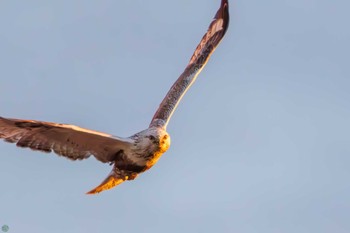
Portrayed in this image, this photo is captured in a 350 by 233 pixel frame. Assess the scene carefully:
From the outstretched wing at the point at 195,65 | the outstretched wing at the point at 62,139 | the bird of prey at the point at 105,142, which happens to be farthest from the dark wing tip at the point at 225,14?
the outstretched wing at the point at 62,139

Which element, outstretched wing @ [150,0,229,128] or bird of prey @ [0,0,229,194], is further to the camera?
outstretched wing @ [150,0,229,128]

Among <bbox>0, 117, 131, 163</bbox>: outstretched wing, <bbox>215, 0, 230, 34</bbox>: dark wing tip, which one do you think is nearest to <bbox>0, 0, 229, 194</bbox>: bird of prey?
<bbox>0, 117, 131, 163</bbox>: outstretched wing

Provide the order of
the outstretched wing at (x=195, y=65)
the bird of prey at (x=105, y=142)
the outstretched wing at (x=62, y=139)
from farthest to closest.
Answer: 1. the outstretched wing at (x=195, y=65)
2. the bird of prey at (x=105, y=142)
3. the outstretched wing at (x=62, y=139)

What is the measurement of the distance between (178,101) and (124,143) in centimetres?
278

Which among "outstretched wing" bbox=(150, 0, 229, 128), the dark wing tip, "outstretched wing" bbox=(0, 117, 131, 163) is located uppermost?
the dark wing tip

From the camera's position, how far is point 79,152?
58.1 feet

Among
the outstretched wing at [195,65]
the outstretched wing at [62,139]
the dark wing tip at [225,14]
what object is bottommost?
the outstretched wing at [62,139]

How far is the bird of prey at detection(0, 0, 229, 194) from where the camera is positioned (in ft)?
54.4

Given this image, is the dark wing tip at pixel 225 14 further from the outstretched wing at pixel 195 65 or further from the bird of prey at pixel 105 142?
the bird of prey at pixel 105 142

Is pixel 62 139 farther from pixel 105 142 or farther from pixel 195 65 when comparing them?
pixel 195 65

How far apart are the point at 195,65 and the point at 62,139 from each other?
5197 millimetres

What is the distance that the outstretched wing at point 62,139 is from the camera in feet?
54.1

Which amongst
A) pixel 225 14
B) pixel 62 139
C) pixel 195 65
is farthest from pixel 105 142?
pixel 225 14

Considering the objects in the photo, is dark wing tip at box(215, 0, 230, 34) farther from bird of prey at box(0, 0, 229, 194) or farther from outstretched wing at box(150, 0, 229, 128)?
bird of prey at box(0, 0, 229, 194)
